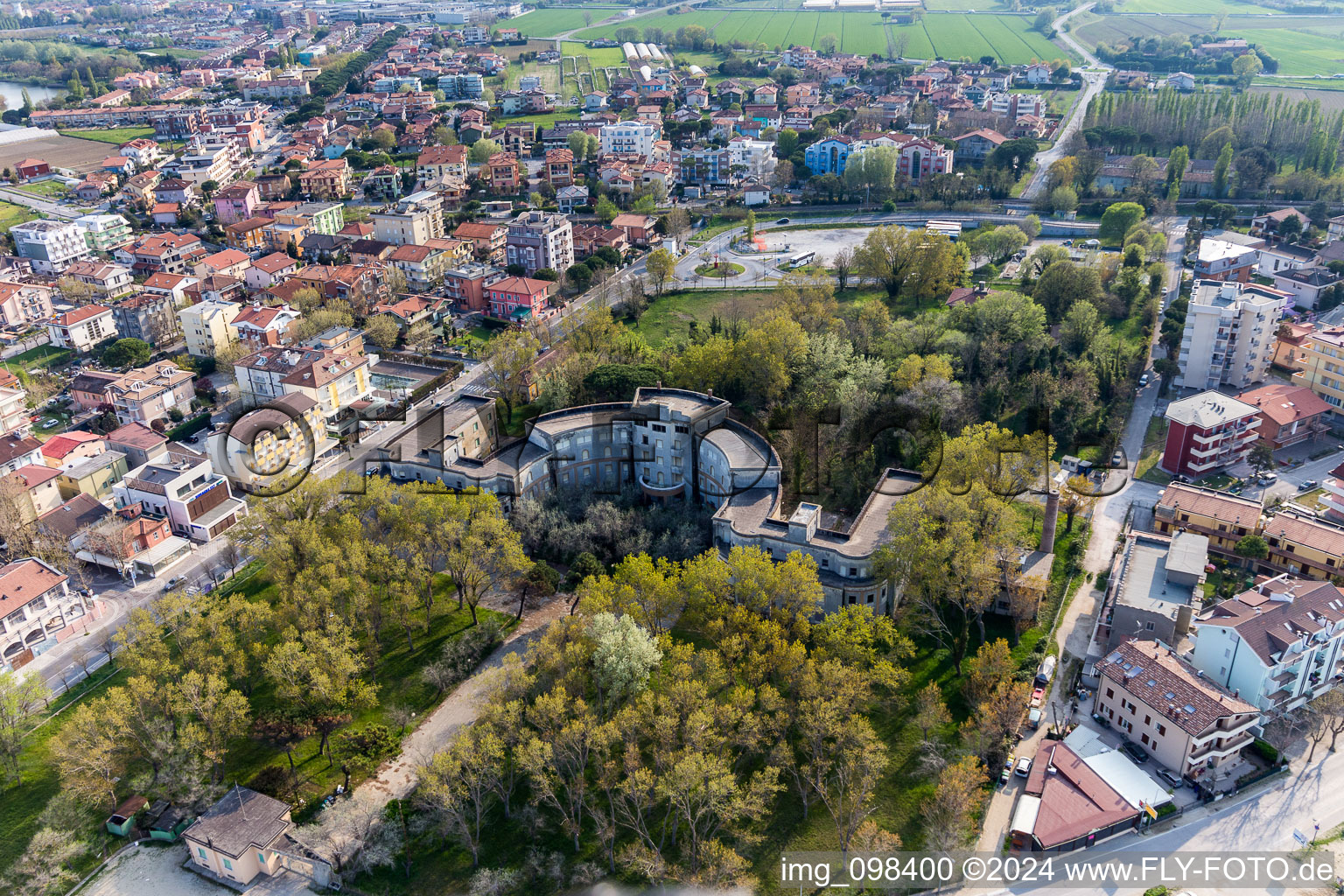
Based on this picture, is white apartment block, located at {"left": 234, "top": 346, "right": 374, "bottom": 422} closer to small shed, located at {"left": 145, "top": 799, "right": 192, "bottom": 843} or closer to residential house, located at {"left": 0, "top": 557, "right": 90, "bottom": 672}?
residential house, located at {"left": 0, "top": 557, "right": 90, "bottom": 672}

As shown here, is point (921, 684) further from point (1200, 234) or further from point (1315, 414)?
point (1200, 234)

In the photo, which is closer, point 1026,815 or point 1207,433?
point 1026,815

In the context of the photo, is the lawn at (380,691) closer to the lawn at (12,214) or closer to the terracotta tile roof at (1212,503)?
the terracotta tile roof at (1212,503)

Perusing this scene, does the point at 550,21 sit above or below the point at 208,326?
above

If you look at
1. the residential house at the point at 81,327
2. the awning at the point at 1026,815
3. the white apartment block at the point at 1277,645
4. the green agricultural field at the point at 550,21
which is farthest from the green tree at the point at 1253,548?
the green agricultural field at the point at 550,21

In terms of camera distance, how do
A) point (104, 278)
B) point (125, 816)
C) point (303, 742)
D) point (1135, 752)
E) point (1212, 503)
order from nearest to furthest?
Result: 1. point (125, 816)
2. point (1135, 752)
3. point (303, 742)
4. point (1212, 503)
5. point (104, 278)

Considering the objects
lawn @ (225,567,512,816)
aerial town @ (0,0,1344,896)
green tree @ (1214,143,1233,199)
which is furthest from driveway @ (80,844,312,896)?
green tree @ (1214,143,1233,199)

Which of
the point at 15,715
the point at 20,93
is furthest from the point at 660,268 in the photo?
the point at 20,93

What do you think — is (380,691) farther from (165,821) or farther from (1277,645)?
(1277,645)
